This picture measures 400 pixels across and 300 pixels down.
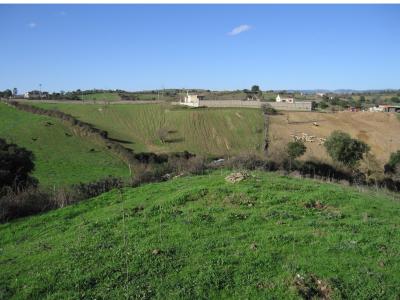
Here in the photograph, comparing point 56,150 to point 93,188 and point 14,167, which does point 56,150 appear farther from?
point 93,188

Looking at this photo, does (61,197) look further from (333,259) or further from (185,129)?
(185,129)

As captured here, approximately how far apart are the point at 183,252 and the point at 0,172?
13.9m

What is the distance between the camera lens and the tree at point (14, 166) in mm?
20484

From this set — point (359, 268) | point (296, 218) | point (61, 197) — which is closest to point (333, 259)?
point (359, 268)

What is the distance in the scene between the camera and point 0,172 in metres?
19.8

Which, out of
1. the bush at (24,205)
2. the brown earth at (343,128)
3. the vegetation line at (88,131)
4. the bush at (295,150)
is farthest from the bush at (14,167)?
the brown earth at (343,128)

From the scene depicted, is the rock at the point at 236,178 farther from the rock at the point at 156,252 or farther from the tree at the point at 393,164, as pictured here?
the tree at the point at 393,164

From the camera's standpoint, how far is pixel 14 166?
21.9 m

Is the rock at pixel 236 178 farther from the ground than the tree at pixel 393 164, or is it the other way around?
the rock at pixel 236 178

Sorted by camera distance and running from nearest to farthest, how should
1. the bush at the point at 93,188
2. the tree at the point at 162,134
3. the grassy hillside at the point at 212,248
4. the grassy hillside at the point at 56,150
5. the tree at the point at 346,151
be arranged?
the grassy hillside at the point at 212,248 < the bush at the point at 93,188 < the grassy hillside at the point at 56,150 < the tree at the point at 346,151 < the tree at the point at 162,134

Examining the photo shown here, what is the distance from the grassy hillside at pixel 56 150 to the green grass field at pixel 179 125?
7139 millimetres

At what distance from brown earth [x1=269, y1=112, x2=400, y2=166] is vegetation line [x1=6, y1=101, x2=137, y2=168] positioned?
1835cm

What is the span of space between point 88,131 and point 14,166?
3353 centimetres

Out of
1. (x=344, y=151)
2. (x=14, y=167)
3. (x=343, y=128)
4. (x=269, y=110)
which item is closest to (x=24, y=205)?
(x=14, y=167)
